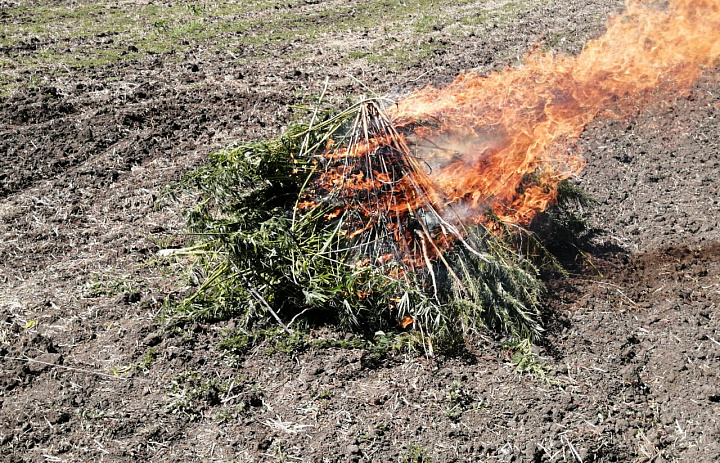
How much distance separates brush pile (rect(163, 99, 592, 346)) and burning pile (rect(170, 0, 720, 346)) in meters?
0.01

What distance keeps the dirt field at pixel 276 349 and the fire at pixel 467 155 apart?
0.54 metres

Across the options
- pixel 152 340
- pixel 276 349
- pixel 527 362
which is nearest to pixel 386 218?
pixel 276 349

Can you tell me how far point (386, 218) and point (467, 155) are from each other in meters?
1.05

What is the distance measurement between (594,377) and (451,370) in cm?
92

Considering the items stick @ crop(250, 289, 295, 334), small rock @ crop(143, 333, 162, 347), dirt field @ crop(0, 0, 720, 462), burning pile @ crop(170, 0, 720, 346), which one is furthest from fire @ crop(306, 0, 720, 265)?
small rock @ crop(143, 333, 162, 347)

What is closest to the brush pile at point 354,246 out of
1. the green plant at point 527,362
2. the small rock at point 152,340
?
the green plant at point 527,362

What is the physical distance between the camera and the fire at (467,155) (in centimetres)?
501

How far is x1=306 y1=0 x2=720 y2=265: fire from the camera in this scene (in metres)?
5.01

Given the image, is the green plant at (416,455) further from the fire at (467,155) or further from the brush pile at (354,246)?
the fire at (467,155)

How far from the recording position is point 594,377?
445 centimetres

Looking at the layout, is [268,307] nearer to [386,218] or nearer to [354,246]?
[354,246]

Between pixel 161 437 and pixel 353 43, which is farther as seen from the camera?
pixel 353 43

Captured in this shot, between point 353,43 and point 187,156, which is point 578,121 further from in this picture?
point 353,43

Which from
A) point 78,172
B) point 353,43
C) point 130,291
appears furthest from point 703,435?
point 353,43
